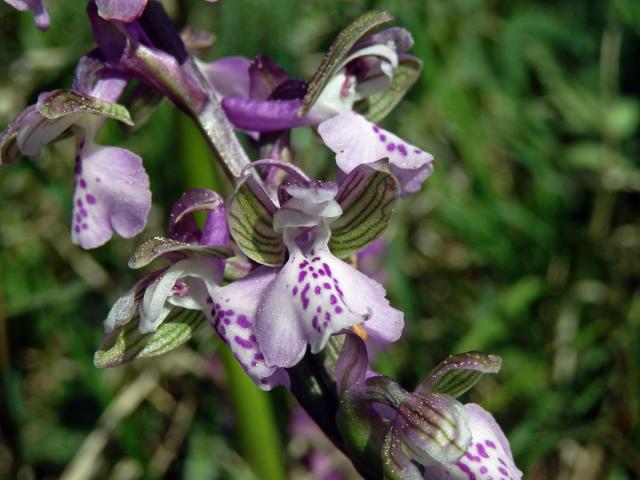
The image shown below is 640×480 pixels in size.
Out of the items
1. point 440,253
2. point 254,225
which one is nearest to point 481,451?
point 254,225

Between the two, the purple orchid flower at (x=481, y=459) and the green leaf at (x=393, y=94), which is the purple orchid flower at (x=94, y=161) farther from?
the purple orchid flower at (x=481, y=459)

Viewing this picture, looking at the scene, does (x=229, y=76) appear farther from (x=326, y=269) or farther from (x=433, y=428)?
(x=433, y=428)

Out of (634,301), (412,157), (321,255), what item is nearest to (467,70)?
(634,301)

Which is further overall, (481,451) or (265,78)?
(265,78)

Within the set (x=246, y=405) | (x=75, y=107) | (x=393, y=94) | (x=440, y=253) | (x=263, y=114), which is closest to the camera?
(x=75, y=107)

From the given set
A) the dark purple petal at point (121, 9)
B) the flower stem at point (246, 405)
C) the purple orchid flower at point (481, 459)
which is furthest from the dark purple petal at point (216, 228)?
the flower stem at point (246, 405)

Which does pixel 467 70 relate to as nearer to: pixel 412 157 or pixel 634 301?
pixel 634 301

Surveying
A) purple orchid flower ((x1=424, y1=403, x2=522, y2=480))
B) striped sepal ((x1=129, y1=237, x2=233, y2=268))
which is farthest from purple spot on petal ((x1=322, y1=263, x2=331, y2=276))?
purple orchid flower ((x1=424, y1=403, x2=522, y2=480))
